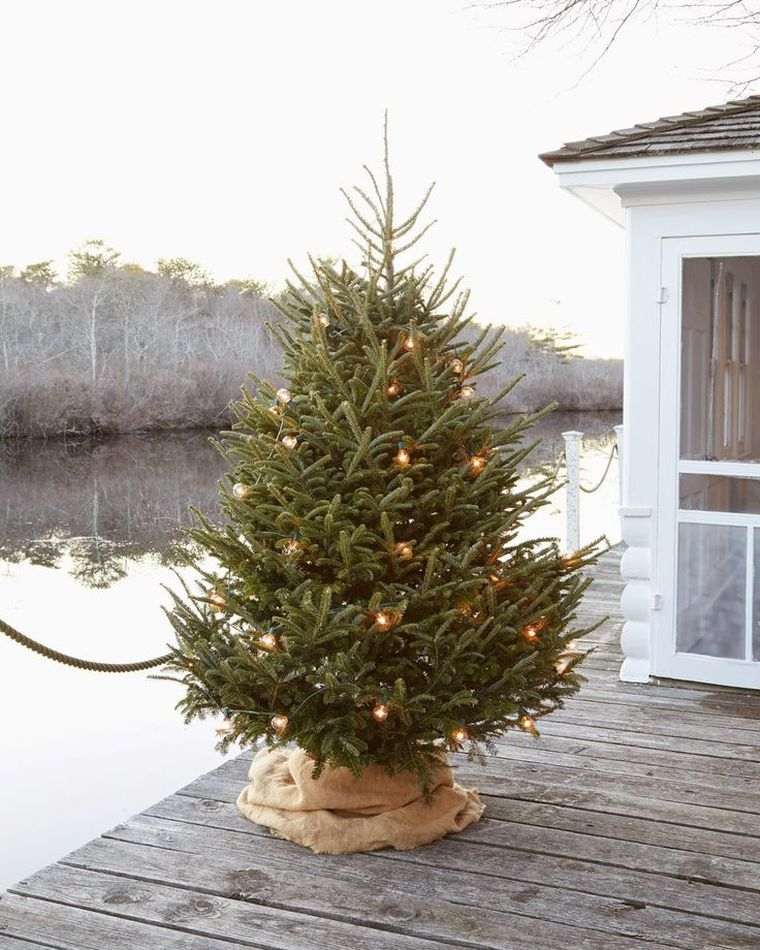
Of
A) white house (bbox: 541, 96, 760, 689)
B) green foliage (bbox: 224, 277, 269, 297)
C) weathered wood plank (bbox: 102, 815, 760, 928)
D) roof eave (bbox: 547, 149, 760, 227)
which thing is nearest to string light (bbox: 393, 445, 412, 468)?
weathered wood plank (bbox: 102, 815, 760, 928)

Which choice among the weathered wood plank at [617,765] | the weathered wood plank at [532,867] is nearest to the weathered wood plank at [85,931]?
the weathered wood plank at [532,867]

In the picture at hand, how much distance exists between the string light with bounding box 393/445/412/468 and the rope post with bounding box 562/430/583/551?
5202 mm

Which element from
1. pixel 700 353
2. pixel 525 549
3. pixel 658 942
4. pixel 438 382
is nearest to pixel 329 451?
pixel 438 382

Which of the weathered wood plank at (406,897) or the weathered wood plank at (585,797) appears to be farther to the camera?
the weathered wood plank at (585,797)

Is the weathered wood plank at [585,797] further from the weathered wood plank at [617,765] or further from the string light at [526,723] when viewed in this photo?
the string light at [526,723]

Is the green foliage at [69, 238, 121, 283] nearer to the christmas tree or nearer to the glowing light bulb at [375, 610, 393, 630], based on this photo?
the christmas tree

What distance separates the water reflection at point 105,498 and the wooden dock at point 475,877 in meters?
8.34

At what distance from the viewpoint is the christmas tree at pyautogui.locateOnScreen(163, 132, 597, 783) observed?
345 centimetres

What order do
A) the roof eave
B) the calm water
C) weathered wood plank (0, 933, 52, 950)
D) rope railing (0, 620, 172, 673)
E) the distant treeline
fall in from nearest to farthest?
weathered wood plank (0, 933, 52, 950) < rope railing (0, 620, 172, 673) < the roof eave < the calm water < the distant treeline

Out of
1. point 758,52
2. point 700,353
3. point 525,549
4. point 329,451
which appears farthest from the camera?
point 758,52

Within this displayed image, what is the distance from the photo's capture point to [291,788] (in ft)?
12.3

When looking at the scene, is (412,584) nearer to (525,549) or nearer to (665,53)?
(525,549)

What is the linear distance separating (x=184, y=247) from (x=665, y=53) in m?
32.9

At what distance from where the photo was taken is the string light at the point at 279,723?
3.46 meters
